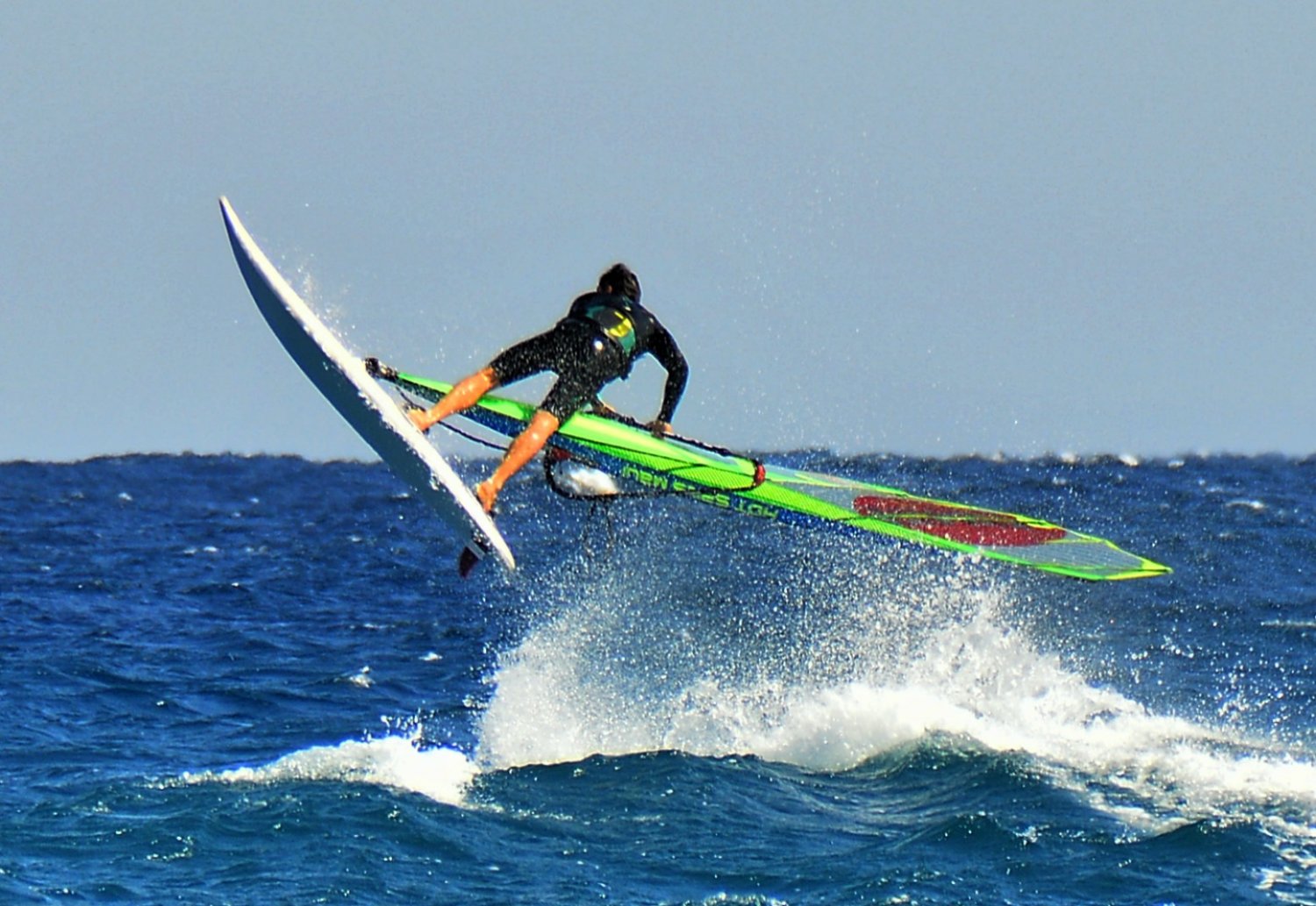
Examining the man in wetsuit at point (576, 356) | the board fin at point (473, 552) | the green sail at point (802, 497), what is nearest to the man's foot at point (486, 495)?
the board fin at point (473, 552)

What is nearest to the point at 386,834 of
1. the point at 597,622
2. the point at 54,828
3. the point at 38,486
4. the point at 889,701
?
the point at 54,828

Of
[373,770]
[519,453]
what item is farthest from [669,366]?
[373,770]

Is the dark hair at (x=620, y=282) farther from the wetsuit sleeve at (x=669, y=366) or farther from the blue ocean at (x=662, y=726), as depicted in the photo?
the blue ocean at (x=662, y=726)

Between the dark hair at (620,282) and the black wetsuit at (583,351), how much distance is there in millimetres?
69

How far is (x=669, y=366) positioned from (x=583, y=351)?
0.91 m

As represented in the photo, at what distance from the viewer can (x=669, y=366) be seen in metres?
11.3

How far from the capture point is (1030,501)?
29.2 metres

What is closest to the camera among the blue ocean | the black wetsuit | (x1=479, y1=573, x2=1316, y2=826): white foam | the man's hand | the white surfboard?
the blue ocean

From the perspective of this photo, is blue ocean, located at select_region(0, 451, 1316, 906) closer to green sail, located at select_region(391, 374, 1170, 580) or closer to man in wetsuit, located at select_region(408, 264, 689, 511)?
green sail, located at select_region(391, 374, 1170, 580)

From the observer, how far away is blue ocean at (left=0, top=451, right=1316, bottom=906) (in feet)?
28.9

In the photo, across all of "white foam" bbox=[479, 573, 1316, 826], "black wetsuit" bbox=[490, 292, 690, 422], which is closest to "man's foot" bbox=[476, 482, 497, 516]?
"black wetsuit" bbox=[490, 292, 690, 422]

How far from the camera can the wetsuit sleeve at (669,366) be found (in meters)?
11.1

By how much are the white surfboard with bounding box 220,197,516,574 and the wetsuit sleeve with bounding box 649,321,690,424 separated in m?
2.04

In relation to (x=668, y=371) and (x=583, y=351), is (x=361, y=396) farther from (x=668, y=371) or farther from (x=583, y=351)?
(x=668, y=371)
